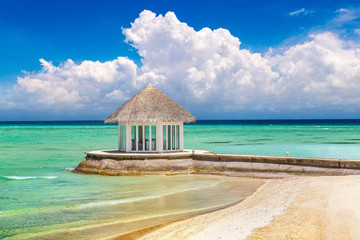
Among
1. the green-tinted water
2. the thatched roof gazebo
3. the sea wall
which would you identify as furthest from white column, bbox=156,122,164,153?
the green-tinted water

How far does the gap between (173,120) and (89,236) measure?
8.71m

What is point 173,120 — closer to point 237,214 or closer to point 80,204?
point 80,204

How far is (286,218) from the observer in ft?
25.2

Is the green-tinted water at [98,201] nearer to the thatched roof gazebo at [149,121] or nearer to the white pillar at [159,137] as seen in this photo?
the white pillar at [159,137]

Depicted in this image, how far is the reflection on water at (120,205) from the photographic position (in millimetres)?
7684

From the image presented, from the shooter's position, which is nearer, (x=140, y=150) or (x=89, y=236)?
(x=89, y=236)

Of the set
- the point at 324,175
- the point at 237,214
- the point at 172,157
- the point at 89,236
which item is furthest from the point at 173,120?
the point at 89,236

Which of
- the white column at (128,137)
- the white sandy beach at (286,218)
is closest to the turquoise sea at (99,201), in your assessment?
the white sandy beach at (286,218)

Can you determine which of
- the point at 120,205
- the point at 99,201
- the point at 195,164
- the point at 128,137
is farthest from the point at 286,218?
the point at 128,137

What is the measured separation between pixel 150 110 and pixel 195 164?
300 cm

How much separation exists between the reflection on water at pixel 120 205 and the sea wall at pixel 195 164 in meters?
0.57

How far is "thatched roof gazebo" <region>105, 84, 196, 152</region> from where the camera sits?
15.4 metres

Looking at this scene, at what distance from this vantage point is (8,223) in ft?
26.9

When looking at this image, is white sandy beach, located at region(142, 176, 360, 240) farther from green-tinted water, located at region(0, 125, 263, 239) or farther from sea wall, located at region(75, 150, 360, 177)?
sea wall, located at region(75, 150, 360, 177)
